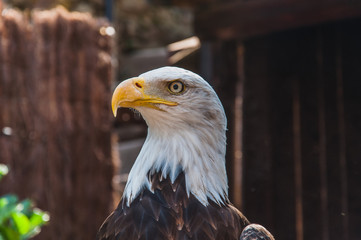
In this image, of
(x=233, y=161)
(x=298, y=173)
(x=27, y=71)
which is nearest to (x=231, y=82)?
(x=233, y=161)

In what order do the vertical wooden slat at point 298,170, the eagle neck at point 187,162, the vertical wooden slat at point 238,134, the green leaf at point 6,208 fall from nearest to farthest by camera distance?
1. the eagle neck at point 187,162
2. the green leaf at point 6,208
3. the vertical wooden slat at point 298,170
4. the vertical wooden slat at point 238,134

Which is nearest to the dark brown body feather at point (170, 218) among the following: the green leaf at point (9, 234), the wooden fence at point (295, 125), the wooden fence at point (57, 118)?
the wooden fence at point (295, 125)

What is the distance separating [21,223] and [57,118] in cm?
139

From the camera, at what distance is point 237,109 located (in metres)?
4.20

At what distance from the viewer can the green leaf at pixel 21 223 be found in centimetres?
357

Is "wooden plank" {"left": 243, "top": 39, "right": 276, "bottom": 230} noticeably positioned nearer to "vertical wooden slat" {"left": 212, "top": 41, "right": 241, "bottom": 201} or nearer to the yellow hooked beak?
"vertical wooden slat" {"left": 212, "top": 41, "right": 241, "bottom": 201}

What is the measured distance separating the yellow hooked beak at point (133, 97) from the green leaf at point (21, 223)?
1.75m

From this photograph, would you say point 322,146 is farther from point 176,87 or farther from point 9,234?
point 9,234

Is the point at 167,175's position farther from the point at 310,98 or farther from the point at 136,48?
the point at 136,48

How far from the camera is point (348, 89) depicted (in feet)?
11.5

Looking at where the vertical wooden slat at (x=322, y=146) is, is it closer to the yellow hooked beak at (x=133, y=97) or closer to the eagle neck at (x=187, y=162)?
the eagle neck at (x=187, y=162)

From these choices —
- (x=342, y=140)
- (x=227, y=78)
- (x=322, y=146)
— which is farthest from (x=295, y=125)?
(x=227, y=78)

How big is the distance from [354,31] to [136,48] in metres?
7.15

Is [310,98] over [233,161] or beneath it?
over
